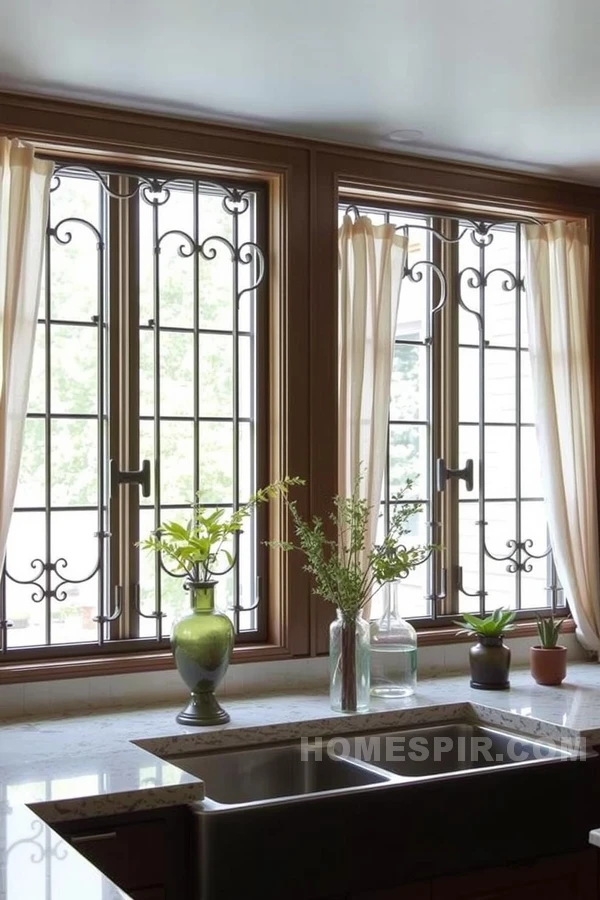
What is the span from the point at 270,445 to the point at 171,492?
0.35 meters

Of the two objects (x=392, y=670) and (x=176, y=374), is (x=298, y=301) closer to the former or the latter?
(x=176, y=374)

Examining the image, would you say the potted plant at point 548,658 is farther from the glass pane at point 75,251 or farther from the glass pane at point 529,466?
the glass pane at point 75,251

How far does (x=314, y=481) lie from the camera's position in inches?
140

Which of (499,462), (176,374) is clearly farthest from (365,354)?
(499,462)

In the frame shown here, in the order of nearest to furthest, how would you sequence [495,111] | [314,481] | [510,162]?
[495,111], [314,481], [510,162]

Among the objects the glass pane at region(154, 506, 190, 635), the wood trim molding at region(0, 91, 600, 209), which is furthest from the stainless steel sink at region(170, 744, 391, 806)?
the wood trim molding at region(0, 91, 600, 209)

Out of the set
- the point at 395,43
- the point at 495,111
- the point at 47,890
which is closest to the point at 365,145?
the point at 495,111

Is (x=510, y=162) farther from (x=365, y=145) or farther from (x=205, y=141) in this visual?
(x=205, y=141)

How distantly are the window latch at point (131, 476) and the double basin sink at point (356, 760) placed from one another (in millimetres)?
833

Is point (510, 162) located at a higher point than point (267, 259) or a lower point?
higher

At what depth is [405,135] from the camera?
3539 millimetres

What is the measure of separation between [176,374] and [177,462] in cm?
27

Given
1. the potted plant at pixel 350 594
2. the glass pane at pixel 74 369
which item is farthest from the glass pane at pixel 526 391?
the glass pane at pixel 74 369

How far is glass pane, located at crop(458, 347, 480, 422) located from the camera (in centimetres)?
401
